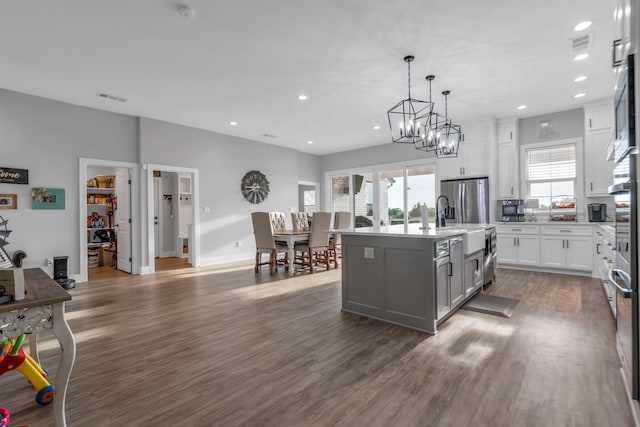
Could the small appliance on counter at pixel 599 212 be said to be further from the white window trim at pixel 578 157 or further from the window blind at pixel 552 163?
the window blind at pixel 552 163

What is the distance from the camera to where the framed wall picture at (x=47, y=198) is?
187 inches

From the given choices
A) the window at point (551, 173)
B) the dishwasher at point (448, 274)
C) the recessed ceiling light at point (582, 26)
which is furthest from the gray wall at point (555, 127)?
the dishwasher at point (448, 274)

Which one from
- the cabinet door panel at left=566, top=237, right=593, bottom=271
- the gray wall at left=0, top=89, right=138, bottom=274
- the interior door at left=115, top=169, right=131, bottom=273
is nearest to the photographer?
the gray wall at left=0, top=89, right=138, bottom=274

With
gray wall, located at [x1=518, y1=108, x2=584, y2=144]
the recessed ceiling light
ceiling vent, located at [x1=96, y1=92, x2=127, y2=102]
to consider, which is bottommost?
gray wall, located at [x1=518, y1=108, x2=584, y2=144]

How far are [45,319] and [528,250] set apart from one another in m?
6.58

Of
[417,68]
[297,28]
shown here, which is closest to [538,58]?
[417,68]

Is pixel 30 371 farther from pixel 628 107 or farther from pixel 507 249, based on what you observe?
pixel 507 249

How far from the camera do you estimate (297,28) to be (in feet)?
10.1

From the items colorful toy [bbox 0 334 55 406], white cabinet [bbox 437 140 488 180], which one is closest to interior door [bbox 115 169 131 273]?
colorful toy [bbox 0 334 55 406]

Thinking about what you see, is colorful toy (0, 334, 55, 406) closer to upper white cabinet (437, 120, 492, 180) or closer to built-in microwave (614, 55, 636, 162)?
built-in microwave (614, 55, 636, 162)

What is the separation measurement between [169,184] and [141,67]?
5.21 m

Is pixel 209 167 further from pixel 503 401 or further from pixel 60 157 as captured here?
pixel 503 401

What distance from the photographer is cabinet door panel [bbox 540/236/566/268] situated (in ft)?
17.4

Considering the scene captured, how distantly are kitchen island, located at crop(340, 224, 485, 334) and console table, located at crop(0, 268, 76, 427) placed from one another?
2.36 meters
